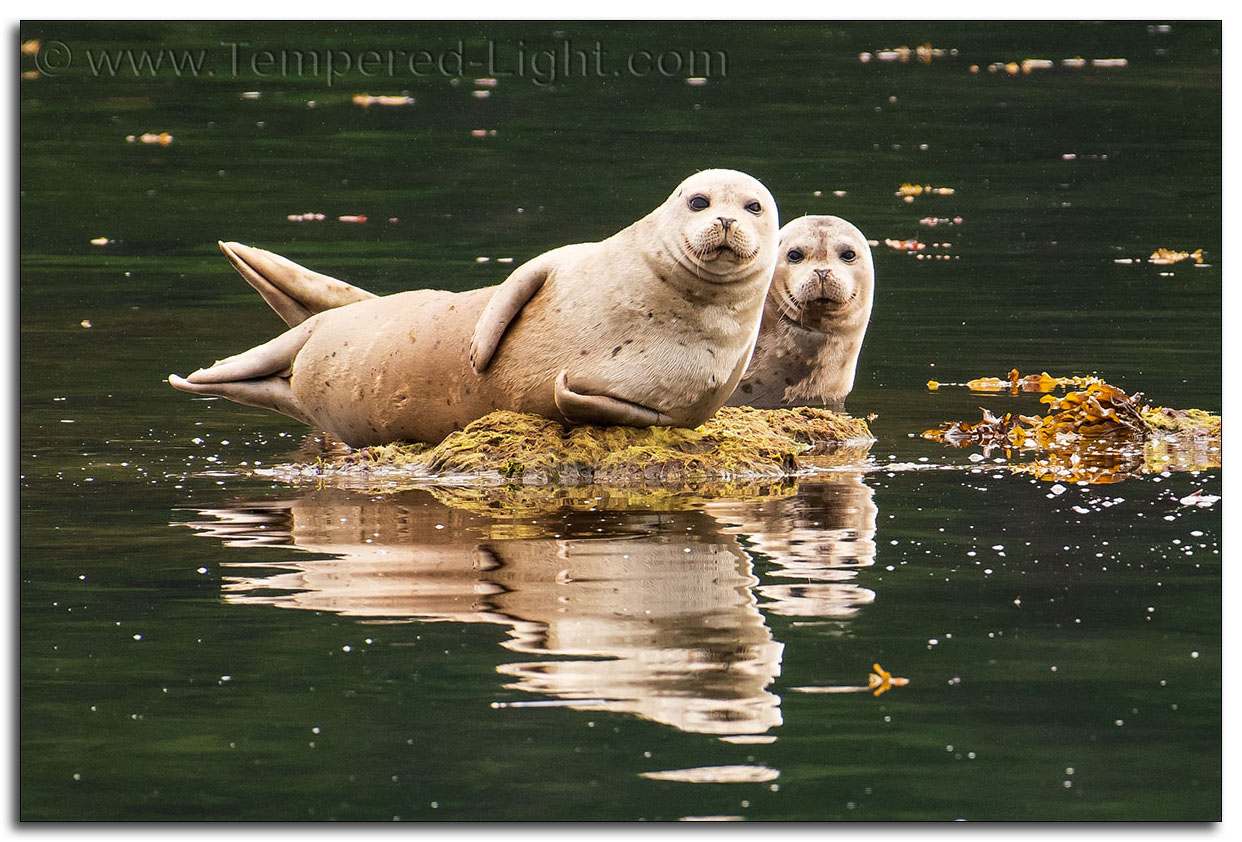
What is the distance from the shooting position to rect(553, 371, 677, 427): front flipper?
377 inches

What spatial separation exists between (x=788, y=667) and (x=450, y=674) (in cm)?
108

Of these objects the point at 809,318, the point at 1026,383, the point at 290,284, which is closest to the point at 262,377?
the point at 290,284

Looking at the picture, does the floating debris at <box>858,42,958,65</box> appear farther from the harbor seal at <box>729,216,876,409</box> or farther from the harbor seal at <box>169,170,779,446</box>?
the harbor seal at <box>169,170,779,446</box>

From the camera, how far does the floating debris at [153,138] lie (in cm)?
1995

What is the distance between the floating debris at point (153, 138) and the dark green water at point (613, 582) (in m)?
2.02

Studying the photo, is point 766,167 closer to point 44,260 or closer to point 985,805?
point 44,260

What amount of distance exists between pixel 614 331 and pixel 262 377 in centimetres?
234

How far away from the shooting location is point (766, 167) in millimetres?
18234

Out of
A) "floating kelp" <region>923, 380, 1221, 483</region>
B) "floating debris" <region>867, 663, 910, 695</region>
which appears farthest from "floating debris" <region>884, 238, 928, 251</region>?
"floating debris" <region>867, 663, 910, 695</region>

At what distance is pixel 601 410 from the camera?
380 inches

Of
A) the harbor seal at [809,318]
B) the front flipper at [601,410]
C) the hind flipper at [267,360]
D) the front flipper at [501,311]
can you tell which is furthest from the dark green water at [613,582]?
the front flipper at [501,311]

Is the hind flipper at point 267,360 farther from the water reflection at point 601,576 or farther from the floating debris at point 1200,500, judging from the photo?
the floating debris at point 1200,500

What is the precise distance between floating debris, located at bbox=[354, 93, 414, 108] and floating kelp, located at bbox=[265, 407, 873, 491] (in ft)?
39.4

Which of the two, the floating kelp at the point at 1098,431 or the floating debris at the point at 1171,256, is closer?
the floating kelp at the point at 1098,431
